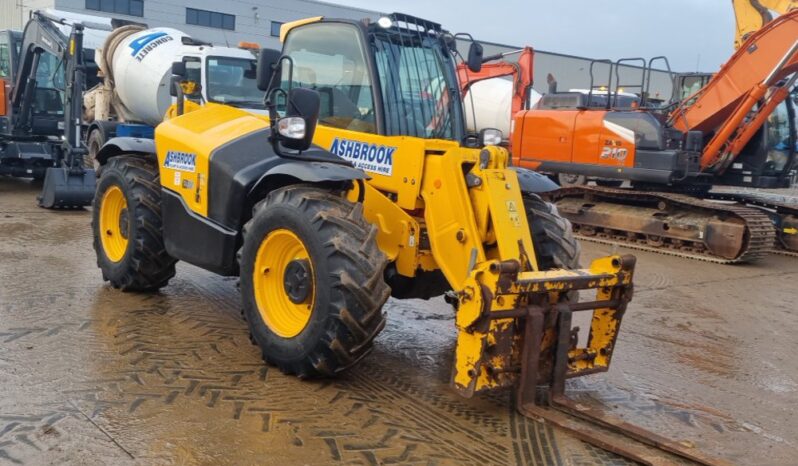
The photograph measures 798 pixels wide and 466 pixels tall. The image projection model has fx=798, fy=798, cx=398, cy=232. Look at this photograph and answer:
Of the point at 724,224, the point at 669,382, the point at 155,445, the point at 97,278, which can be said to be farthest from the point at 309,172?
the point at 724,224

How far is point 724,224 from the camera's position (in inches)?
410

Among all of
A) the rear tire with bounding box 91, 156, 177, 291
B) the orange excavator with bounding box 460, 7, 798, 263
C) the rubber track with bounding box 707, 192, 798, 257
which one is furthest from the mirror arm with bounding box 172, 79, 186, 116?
the rubber track with bounding box 707, 192, 798, 257

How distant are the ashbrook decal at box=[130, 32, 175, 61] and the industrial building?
66.0 feet

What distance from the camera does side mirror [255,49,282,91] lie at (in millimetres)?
5246

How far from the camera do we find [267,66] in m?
5.30

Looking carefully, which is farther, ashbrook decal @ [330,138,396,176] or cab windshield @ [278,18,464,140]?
cab windshield @ [278,18,464,140]

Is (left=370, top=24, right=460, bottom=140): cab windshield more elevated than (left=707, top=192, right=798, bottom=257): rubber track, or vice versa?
(left=370, top=24, right=460, bottom=140): cab windshield

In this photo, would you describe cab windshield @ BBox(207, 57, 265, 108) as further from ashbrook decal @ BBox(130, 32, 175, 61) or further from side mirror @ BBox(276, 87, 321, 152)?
side mirror @ BBox(276, 87, 321, 152)

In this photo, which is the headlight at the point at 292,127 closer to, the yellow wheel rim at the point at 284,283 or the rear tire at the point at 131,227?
the yellow wheel rim at the point at 284,283

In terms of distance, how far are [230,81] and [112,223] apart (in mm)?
6024

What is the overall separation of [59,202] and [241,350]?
286 inches

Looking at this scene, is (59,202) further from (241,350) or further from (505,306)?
(505,306)

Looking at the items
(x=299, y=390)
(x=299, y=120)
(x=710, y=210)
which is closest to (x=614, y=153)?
(x=710, y=210)

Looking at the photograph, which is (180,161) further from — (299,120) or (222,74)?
(222,74)
